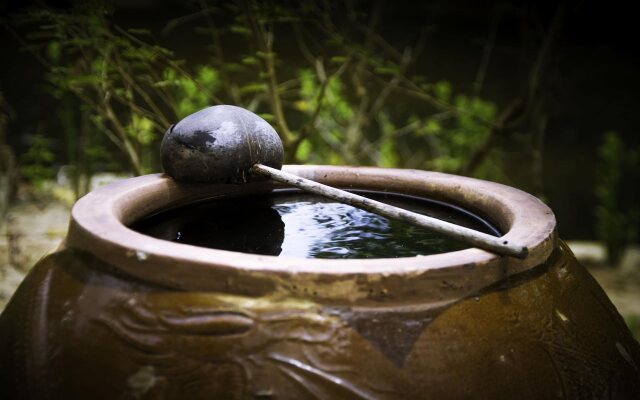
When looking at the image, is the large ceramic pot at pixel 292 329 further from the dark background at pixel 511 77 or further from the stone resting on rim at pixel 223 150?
the dark background at pixel 511 77

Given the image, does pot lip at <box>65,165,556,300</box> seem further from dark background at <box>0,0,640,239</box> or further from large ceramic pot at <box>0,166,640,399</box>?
dark background at <box>0,0,640,239</box>

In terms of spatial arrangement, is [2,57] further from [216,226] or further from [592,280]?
[592,280]

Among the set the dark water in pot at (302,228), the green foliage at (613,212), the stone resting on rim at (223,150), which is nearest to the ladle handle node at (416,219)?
the stone resting on rim at (223,150)

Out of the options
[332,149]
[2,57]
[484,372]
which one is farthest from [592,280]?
[2,57]

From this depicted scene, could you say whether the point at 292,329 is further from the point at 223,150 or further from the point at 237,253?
the point at 223,150

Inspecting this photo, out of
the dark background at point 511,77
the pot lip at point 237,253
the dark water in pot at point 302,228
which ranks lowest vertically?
the dark background at point 511,77

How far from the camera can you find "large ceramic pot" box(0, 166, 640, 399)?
3.96ft

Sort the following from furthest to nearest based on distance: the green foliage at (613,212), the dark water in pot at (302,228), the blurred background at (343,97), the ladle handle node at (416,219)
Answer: the green foliage at (613,212) < the blurred background at (343,97) < the dark water in pot at (302,228) < the ladle handle node at (416,219)

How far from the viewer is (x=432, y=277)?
1.25 metres

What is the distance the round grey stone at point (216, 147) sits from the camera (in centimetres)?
177

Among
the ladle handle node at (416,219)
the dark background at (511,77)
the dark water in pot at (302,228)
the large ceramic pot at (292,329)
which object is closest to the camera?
the large ceramic pot at (292,329)

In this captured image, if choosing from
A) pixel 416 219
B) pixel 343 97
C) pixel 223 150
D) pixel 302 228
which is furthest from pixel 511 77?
pixel 416 219

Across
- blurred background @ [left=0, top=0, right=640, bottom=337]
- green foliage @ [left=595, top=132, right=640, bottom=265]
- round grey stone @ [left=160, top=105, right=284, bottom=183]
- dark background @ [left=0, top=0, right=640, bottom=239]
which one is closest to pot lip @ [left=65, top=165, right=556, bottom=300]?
round grey stone @ [left=160, top=105, right=284, bottom=183]

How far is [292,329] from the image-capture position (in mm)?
1217
